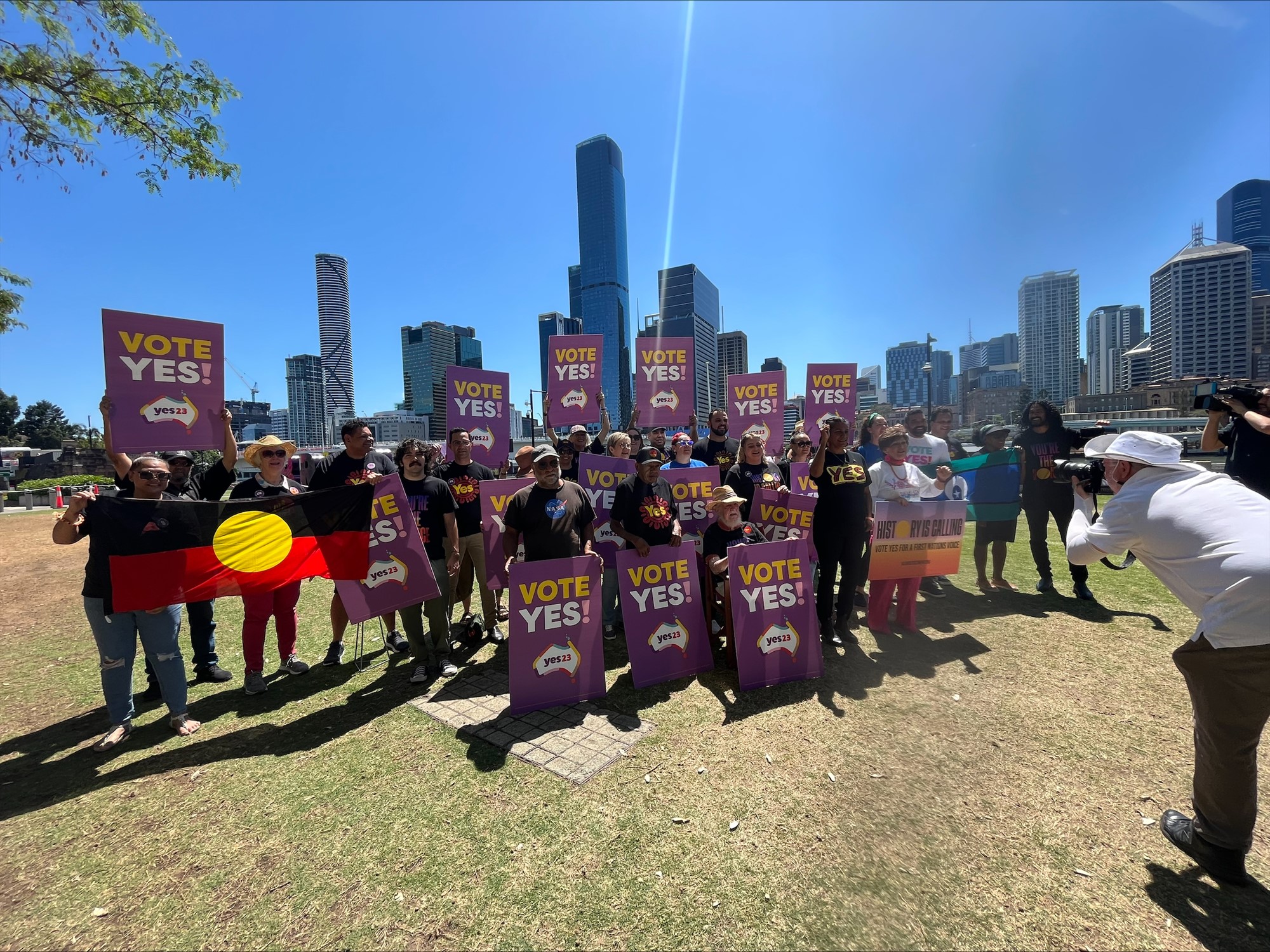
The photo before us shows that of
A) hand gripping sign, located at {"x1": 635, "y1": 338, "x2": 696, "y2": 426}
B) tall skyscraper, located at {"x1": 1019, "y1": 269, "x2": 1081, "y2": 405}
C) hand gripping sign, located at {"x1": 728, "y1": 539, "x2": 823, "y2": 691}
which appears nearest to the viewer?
hand gripping sign, located at {"x1": 728, "y1": 539, "x2": 823, "y2": 691}

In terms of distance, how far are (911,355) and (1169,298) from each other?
92254 mm

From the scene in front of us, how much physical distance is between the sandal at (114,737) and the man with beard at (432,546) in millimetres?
2117

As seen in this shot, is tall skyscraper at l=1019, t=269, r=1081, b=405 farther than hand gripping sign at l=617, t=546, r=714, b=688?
Yes

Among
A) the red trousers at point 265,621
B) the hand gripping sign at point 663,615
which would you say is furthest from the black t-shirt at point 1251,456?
the red trousers at point 265,621

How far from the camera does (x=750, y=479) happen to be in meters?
6.04

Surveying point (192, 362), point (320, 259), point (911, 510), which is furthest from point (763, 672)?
point (320, 259)

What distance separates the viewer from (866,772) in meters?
3.42

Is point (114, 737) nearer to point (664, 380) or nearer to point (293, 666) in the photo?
point (293, 666)

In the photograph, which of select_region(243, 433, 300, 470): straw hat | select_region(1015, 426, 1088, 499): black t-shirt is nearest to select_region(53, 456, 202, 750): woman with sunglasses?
select_region(243, 433, 300, 470): straw hat

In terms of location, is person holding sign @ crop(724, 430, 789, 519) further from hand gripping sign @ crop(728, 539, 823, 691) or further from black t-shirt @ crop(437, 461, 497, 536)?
black t-shirt @ crop(437, 461, 497, 536)

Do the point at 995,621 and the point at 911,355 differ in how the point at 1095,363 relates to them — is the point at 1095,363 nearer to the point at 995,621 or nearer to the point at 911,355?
the point at 911,355

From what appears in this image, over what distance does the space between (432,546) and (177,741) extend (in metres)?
2.42

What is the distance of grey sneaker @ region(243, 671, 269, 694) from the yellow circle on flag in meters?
1.22

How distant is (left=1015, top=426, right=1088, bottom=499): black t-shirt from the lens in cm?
705
